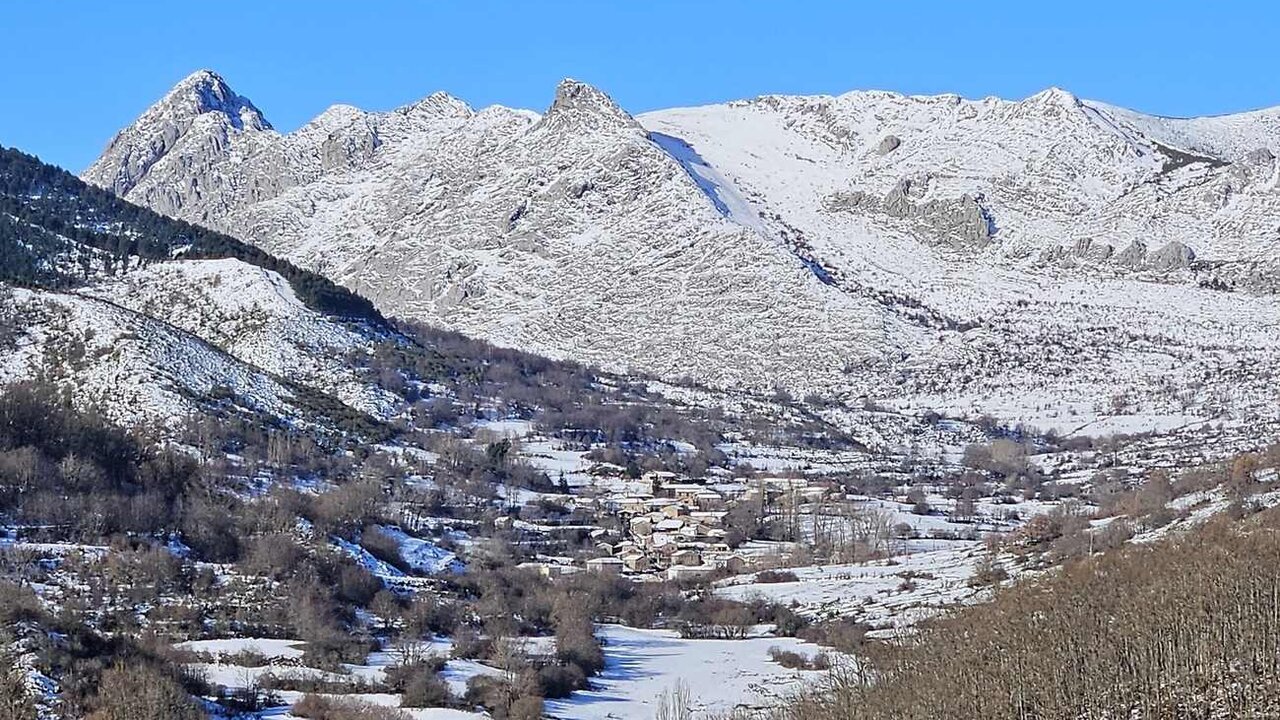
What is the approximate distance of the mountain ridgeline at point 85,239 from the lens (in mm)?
117125

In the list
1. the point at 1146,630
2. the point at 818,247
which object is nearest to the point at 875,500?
the point at 1146,630

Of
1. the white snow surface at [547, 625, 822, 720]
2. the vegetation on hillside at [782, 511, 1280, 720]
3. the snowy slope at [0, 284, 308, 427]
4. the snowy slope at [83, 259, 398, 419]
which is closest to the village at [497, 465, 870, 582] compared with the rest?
the white snow surface at [547, 625, 822, 720]

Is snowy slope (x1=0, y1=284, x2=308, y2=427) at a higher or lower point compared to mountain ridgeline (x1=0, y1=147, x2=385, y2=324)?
lower

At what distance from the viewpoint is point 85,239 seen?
12425 cm

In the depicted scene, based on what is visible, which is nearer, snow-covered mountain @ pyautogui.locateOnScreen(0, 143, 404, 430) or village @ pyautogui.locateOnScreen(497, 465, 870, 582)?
village @ pyautogui.locateOnScreen(497, 465, 870, 582)

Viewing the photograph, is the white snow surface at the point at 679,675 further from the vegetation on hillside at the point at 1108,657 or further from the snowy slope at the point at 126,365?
the snowy slope at the point at 126,365

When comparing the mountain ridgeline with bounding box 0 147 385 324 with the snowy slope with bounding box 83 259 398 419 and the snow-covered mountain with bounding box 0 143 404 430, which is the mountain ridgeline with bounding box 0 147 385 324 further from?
the snowy slope with bounding box 83 259 398 419

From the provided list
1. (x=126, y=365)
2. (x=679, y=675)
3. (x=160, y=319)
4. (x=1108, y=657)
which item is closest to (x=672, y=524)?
(x=126, y=365)

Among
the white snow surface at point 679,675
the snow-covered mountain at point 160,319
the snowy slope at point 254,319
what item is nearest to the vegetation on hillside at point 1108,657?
the white snow surface at point 679,675

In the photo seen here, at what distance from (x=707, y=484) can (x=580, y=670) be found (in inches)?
2426

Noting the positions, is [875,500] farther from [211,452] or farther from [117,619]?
[117,619]

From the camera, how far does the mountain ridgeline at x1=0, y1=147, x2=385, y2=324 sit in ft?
384

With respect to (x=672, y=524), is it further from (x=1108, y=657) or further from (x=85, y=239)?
(x=85, y=239)

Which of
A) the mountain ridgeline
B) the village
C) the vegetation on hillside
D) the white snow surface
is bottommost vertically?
the white snow surface
